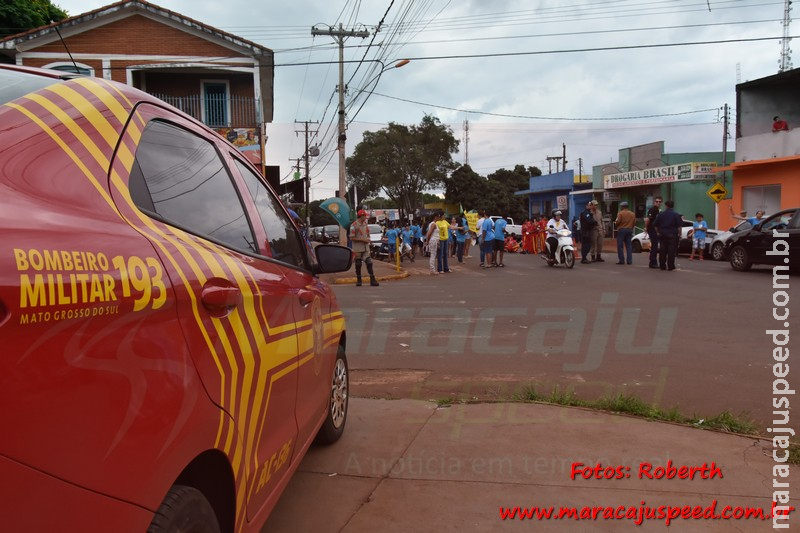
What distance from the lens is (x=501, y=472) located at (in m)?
3.61

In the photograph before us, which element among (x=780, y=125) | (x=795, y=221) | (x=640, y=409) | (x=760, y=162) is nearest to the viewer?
(x=640, y=409)

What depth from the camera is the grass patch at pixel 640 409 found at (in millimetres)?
4215

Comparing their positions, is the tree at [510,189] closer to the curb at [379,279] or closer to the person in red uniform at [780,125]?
the person in red uniform at [780,125]

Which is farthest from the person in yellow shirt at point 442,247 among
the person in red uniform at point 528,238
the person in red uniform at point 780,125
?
the person in red uniform at point 780,125

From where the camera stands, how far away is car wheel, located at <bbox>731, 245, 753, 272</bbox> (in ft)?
47.8

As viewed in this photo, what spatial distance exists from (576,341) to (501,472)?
3950 millimetres

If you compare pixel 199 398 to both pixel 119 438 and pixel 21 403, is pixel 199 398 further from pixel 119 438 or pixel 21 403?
pixel 21 403

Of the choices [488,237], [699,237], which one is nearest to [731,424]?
[488,237]

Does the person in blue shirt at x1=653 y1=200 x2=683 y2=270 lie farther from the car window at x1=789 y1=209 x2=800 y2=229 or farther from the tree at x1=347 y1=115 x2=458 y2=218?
the tree at x1=347 y1=115 x2=458 y2=218

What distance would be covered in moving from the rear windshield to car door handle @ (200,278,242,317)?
75cm

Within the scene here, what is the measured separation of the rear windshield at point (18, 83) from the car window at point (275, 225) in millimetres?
1067

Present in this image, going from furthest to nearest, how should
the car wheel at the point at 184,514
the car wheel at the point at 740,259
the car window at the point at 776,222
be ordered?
1. the car wheel at the point at 740,259
2. the car window at the point at 776,222
3. the car wheel at the point at 184,514

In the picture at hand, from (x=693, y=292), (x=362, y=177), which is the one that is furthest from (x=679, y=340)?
(x=362, y=177)

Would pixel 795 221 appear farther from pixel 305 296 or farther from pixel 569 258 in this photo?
pixel 305 296
